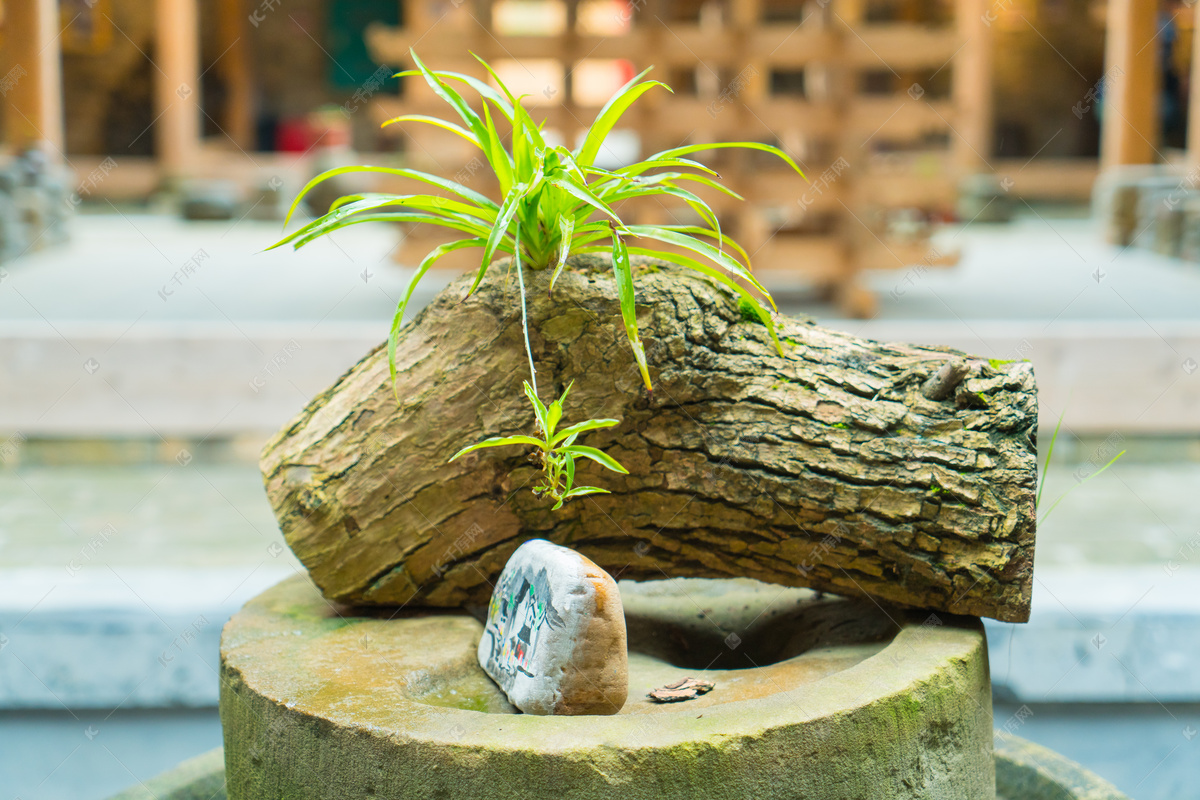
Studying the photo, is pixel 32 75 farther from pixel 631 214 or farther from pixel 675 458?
pixel 675 458

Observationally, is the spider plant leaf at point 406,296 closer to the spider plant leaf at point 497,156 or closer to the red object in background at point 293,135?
the spider plant leaf at point 497,156

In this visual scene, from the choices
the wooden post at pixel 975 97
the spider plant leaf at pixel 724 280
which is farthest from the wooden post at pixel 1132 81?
the spider plant leaf at pixel 724 280

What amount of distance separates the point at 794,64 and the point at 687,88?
180 centimetres

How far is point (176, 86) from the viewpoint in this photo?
10398 millimetres

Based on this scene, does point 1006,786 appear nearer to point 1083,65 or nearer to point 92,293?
point 92,293

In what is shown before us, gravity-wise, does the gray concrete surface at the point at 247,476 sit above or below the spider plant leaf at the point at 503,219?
below

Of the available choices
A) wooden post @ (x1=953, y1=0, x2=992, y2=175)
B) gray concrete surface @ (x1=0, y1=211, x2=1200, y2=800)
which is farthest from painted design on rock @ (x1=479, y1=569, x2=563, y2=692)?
wooden post @ (x1=953, y1=0, x2=992, y2=175)

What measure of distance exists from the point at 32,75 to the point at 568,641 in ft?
28.6

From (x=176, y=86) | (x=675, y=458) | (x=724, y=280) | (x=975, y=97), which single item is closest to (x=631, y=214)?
(x=724, y=280)

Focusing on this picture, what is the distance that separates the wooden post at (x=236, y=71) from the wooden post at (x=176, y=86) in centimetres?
33

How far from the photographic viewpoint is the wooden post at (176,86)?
9.81 metres

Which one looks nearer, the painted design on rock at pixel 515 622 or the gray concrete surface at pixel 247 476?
the painted design on rock at pixel 515 622

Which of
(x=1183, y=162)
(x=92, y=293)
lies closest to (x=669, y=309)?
(x=92, y=293)

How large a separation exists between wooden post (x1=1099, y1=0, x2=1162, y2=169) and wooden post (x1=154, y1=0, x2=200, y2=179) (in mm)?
8096
